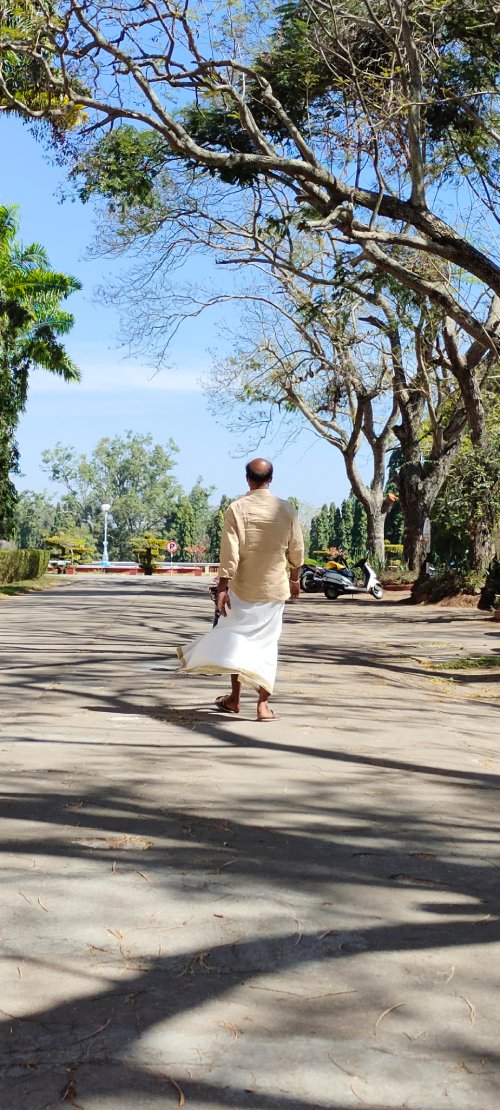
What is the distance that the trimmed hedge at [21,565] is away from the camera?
35344 millimetres

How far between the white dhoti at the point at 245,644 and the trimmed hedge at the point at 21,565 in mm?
26966

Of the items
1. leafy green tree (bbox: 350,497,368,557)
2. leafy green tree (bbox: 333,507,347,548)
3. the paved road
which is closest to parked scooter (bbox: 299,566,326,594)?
the paved road

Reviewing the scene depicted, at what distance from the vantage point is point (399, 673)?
1263 centimetres

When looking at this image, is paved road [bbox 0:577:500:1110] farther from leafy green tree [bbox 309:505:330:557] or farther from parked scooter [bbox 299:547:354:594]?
leafy green tree [bbox 309:505:330:557]

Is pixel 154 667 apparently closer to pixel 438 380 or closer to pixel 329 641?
pixel 329 641

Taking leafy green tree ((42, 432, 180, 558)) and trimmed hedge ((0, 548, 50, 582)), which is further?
leafy green tree ((42, 432, 180, 558))

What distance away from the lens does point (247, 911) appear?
3.79 metres

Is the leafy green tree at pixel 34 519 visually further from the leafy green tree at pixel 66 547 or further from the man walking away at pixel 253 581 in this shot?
the man walking away at pixel 253 581

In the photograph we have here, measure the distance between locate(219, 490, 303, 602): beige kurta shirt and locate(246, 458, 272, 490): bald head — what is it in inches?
2.7

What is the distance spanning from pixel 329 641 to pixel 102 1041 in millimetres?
14742

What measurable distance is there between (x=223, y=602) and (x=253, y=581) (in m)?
0.27

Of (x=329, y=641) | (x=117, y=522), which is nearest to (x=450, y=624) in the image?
(x=329, y=641)

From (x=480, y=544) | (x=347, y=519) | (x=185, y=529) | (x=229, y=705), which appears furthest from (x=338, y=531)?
(x=229, y=705)

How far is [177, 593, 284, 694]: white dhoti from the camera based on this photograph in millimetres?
8297
